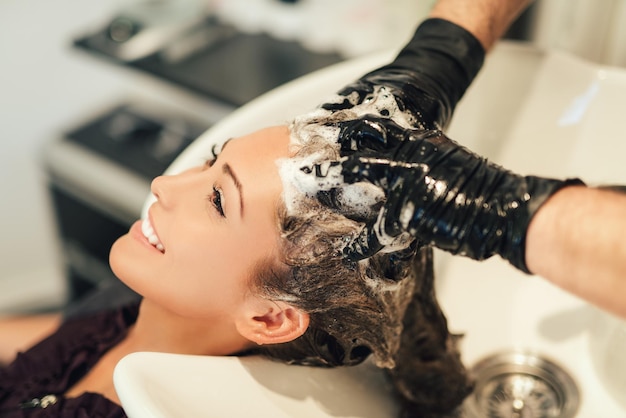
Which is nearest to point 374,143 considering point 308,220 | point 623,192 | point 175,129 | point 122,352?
point 308,220

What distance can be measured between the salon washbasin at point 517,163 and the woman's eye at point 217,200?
0.16 m

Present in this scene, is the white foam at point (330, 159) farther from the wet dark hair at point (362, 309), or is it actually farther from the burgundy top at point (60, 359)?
the burgundy top at point (60, 359)

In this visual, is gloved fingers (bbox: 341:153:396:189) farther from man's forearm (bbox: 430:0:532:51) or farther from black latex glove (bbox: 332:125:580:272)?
man's forearm (bbox: 430:0:532:51)

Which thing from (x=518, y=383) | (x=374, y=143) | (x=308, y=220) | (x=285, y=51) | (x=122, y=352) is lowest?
(x=122, y=352)

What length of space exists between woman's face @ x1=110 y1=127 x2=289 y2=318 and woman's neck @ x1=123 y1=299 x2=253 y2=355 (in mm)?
36

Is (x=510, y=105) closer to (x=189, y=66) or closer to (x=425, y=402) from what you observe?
(x=425, y=402)

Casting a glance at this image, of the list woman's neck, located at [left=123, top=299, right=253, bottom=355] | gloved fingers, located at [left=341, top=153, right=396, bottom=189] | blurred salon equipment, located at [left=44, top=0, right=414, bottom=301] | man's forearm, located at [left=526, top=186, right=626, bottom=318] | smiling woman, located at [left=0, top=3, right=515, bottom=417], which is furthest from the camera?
blurred salon equipment, located at [left=44, top=0, right=414, bottom=301]

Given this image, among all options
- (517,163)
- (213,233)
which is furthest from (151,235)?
(517,163)

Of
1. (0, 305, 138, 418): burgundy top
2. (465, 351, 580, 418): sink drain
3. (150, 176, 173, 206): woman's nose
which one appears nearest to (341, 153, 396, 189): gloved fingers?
(150, 176, 173, 206): woman's nose

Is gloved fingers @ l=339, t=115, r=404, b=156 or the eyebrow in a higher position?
gloved fingers @ l=339, t=115, r=404, b=156

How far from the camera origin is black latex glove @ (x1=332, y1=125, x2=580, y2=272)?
0.57 meters

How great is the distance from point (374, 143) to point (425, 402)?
41 cm

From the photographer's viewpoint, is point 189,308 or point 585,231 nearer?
point 585,231

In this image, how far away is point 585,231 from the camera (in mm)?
536
